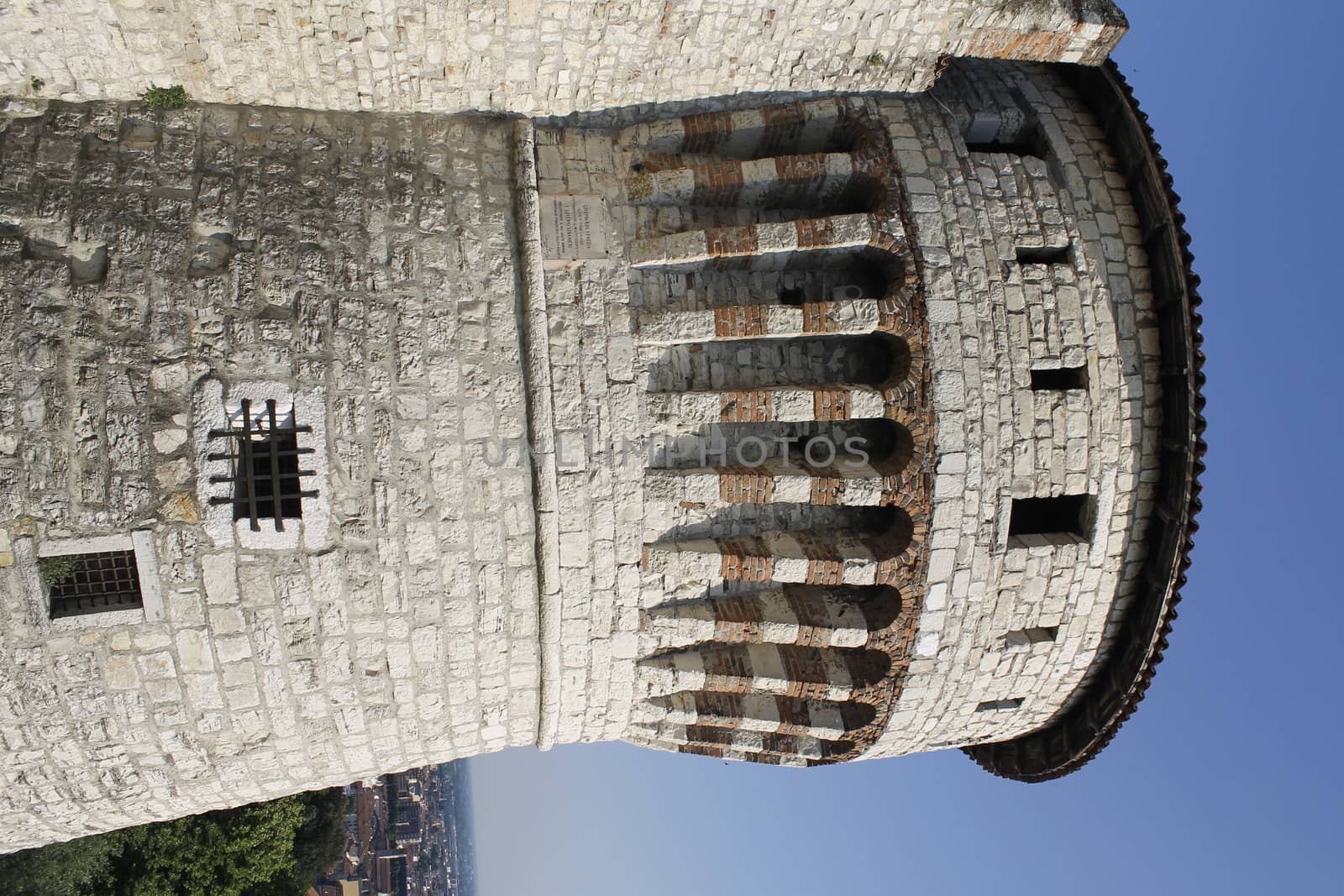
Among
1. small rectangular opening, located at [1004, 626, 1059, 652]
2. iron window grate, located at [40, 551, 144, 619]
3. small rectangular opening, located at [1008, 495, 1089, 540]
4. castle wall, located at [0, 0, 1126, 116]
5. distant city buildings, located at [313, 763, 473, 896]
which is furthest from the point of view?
distant city buildings, located at [313, 763, 473, 896]

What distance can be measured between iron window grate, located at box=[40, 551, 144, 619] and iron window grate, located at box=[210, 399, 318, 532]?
85 cm

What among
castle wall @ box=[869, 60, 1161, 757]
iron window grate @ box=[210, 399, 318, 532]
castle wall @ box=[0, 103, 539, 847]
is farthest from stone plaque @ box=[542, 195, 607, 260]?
castle wall @ box=[869, 60, 1161, 757]

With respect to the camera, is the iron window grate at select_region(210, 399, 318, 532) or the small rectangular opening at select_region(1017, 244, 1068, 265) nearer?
the iron window grate at select_region(210, 399, 318, 532)

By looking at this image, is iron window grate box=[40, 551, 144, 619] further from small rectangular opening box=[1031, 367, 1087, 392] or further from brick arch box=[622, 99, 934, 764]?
small rectangular opening box=[1031, 367, 1087, 392]

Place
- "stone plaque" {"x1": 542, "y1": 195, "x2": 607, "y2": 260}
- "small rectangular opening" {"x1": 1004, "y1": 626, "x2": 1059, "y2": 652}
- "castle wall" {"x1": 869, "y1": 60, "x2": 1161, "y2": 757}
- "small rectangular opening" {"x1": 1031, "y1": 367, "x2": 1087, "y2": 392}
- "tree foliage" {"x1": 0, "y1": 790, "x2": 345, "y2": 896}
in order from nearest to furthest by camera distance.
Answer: "stone plaque" {"x1": 542, "y1": 195, "x2": 607, "y2": 260}
"castle wall" {"x1": 869, "y1": 60, "x2": 1161, "y2": 757}
"small rectangular opening" {"x1": 1031, "y1": 367, "x2": 1087, "y2": 392}
"small rectangular opening" {"x1": 1004, "y1": 626, "x2": 1059, "y2": 652}
"tree foliage" {"x1": 0, "y1": 790, "x2": 345, "y2": 896}

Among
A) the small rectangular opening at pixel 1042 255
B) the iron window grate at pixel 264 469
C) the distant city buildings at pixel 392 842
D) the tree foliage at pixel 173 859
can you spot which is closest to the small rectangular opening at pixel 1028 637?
the small rectangular opening at pixel 1042 255

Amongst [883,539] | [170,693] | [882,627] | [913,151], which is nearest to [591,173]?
[913,151]

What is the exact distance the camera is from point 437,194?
23.5 feet

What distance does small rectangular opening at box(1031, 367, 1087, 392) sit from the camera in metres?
7.65

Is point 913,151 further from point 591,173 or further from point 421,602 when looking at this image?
point 421,602

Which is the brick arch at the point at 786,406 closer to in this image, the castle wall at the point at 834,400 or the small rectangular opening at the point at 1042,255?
the castle wall at the point at 834,400

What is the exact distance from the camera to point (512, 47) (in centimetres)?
724

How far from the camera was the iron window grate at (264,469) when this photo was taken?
6367 millimetres

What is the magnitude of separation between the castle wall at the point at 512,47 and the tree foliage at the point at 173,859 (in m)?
13.5
